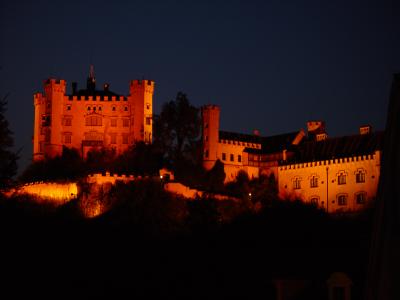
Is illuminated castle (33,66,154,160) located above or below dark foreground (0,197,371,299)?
above

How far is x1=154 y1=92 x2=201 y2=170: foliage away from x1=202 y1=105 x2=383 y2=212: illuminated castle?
1338 mm

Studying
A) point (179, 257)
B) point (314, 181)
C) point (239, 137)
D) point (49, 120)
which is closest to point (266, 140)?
point (239, 137)

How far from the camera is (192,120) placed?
230 ft

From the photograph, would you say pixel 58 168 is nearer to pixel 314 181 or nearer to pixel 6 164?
pixel 314 181

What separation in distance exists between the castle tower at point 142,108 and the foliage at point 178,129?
902mm

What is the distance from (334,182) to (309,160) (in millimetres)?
4570

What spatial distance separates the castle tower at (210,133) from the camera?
228 feet

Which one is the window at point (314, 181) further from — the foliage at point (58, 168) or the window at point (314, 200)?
the foliage at point (58, 168)

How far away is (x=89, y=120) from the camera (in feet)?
234

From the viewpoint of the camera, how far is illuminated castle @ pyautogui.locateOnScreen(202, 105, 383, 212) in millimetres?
58681

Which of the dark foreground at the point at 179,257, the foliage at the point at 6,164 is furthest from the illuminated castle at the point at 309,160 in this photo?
the foliage at the point at 6,164

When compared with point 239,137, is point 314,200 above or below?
below

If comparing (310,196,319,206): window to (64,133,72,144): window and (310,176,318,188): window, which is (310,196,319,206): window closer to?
(310,176,318,188): window

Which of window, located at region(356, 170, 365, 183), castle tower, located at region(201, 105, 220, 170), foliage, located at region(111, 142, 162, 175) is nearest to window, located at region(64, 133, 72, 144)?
foliage, located at region(111, 142, 162, 175)
